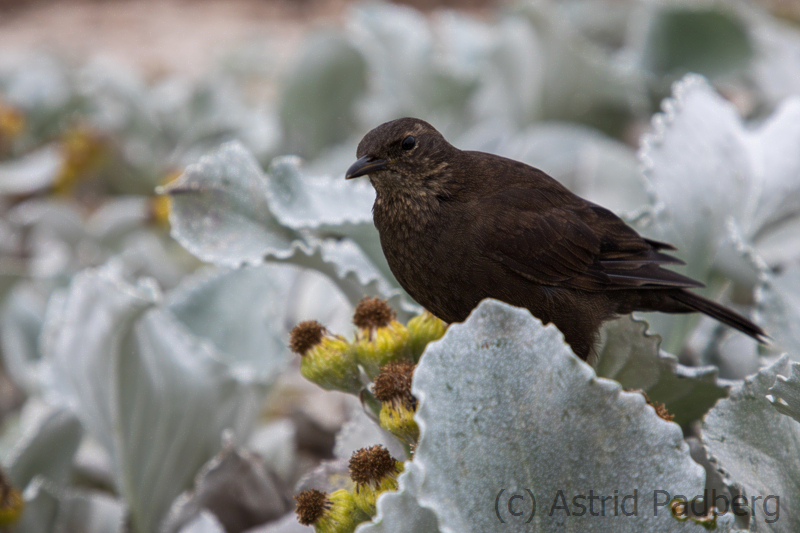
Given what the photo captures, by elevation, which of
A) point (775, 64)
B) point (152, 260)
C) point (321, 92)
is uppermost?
point (775, 64)

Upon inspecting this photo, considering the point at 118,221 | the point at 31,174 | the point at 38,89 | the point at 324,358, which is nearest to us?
the point at 324,358

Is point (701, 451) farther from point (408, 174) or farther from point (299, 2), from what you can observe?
point (299, 2)

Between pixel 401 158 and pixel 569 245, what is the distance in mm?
316

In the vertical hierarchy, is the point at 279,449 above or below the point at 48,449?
above

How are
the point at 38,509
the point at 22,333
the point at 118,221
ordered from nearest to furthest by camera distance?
Result: the point at 38,509
the point at 22,333
the point at 118,221

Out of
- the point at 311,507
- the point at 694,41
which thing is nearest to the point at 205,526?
the point at 311,507

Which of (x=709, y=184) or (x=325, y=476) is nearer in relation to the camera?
(x=325, y=476)

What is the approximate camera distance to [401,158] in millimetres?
1210

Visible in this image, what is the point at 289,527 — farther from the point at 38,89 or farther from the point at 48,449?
the point at 38,89

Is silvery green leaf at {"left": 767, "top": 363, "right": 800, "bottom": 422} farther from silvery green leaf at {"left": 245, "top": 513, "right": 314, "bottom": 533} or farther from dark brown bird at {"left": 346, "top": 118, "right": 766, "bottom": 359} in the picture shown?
silvery green leaf at {"left": 245, "top": 513, "right": 314, "bottom": 533}

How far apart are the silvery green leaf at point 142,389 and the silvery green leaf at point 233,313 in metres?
0.16

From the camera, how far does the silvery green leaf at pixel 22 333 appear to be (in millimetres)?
1930

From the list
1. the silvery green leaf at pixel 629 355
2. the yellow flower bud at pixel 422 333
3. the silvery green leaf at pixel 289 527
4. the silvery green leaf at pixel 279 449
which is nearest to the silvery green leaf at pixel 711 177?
the silvery green leaf at pixel 629 355

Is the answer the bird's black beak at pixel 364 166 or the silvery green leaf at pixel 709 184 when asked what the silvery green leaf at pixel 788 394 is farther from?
the bird's black beak at pixel 364 166
